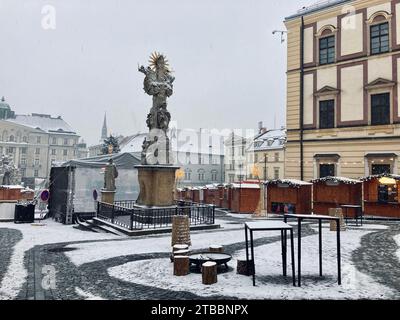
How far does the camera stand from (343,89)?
84.8ft

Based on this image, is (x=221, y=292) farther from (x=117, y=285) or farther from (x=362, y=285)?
(x=362, y=285)

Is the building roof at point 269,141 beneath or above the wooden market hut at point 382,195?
above

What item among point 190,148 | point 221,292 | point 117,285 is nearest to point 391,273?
point 221,292

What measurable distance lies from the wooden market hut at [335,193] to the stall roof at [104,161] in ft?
46.9

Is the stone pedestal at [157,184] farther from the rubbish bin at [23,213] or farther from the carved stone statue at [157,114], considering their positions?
the rubbish bin at [23,213]

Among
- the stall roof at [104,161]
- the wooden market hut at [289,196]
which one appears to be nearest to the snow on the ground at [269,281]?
the wooden market hut at [289,196]

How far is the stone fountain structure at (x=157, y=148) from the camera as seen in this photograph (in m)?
16.3

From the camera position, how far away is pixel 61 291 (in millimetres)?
7008

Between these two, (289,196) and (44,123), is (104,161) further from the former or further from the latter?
(44,123)

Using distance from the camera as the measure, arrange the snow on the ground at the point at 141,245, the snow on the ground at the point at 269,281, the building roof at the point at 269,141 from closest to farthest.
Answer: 1. the snow on the ground at the point at 269,281
2. the snow on the ground at the point at 141,245
3. the building roof at the point at 269,141

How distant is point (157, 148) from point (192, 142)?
199 feet

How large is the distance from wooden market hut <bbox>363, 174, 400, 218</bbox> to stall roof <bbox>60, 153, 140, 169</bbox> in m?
17.2

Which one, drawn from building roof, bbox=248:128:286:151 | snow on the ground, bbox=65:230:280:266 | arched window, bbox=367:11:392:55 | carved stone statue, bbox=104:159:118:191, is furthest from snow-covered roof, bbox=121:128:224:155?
snow on the ground, bbox=65:230:280:266

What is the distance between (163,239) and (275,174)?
47.8m
